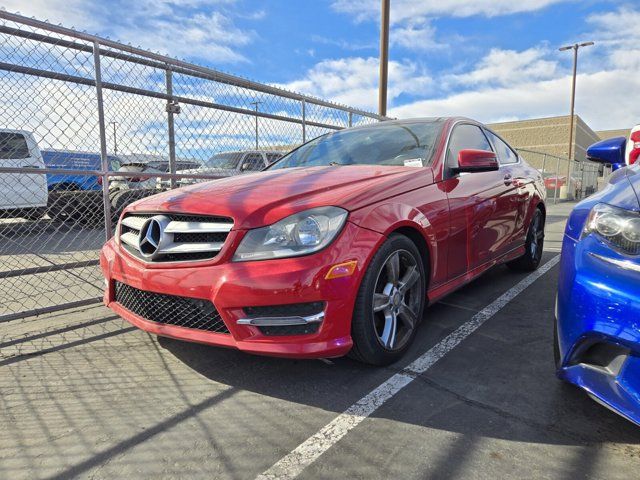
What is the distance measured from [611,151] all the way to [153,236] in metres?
3.26

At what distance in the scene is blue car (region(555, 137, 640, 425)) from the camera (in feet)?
5.31

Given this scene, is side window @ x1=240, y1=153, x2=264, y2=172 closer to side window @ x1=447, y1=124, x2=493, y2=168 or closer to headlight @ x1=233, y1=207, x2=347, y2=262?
side window @ x1=447, y1=124, x2=493, y2=168

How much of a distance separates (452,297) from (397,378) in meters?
1.75

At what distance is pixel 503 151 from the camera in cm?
452

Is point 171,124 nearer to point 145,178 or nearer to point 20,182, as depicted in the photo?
point 145,178

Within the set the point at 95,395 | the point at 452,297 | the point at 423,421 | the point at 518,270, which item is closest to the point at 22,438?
the point at 95,395

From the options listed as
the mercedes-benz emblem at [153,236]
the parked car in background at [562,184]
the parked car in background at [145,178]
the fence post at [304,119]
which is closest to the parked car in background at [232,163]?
the parked car in background at [145,178]

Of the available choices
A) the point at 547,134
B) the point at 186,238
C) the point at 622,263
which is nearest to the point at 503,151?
the point at 622,263

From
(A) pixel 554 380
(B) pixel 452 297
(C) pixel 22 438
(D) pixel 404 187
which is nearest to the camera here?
(C) pixel 22 438

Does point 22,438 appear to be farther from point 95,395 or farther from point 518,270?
point 518,270

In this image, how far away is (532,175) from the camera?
4836 mm

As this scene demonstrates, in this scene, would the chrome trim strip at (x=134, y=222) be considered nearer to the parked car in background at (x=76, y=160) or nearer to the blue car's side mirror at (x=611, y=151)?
the parked car in background at (x=76, y=160)

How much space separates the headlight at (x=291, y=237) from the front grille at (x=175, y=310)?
1.08 ft

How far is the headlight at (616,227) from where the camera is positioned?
1757mm
